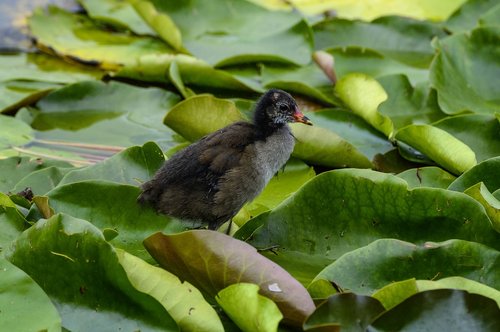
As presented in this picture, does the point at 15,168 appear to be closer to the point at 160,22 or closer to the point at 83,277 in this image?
the point at 83,277

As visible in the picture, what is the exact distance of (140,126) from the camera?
5395 millimetres

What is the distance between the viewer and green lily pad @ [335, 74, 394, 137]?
4.82 m

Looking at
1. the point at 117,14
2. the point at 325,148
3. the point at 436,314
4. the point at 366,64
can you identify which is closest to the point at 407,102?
the point at 366,64

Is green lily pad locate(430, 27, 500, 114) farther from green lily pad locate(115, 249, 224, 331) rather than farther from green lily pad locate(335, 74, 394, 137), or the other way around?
green lily pad locate(115, 249, 224, 331)

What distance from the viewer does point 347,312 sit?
2.90 metres

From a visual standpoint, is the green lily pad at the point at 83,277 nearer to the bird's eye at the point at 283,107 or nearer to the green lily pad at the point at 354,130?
the bird's eye at the point at 283,107

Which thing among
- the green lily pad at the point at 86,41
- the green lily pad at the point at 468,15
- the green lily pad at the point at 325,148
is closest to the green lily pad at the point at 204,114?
the green lily pad at the point at 325,148

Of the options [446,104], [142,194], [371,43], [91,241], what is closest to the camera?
[91,241]

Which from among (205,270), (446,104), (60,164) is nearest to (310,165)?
(446,104)

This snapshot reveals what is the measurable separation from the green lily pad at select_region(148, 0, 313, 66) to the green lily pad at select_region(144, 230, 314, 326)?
280 cm

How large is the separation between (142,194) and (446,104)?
6.63 ft

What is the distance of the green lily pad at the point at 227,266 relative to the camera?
3051mm

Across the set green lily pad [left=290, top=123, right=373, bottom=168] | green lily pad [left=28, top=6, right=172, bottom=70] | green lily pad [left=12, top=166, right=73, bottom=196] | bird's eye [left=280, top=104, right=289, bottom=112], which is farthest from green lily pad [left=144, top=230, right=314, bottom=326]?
green lily pad [left=28, top=6, right=172, bottom=70]

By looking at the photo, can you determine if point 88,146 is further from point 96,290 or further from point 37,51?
point 96,290
